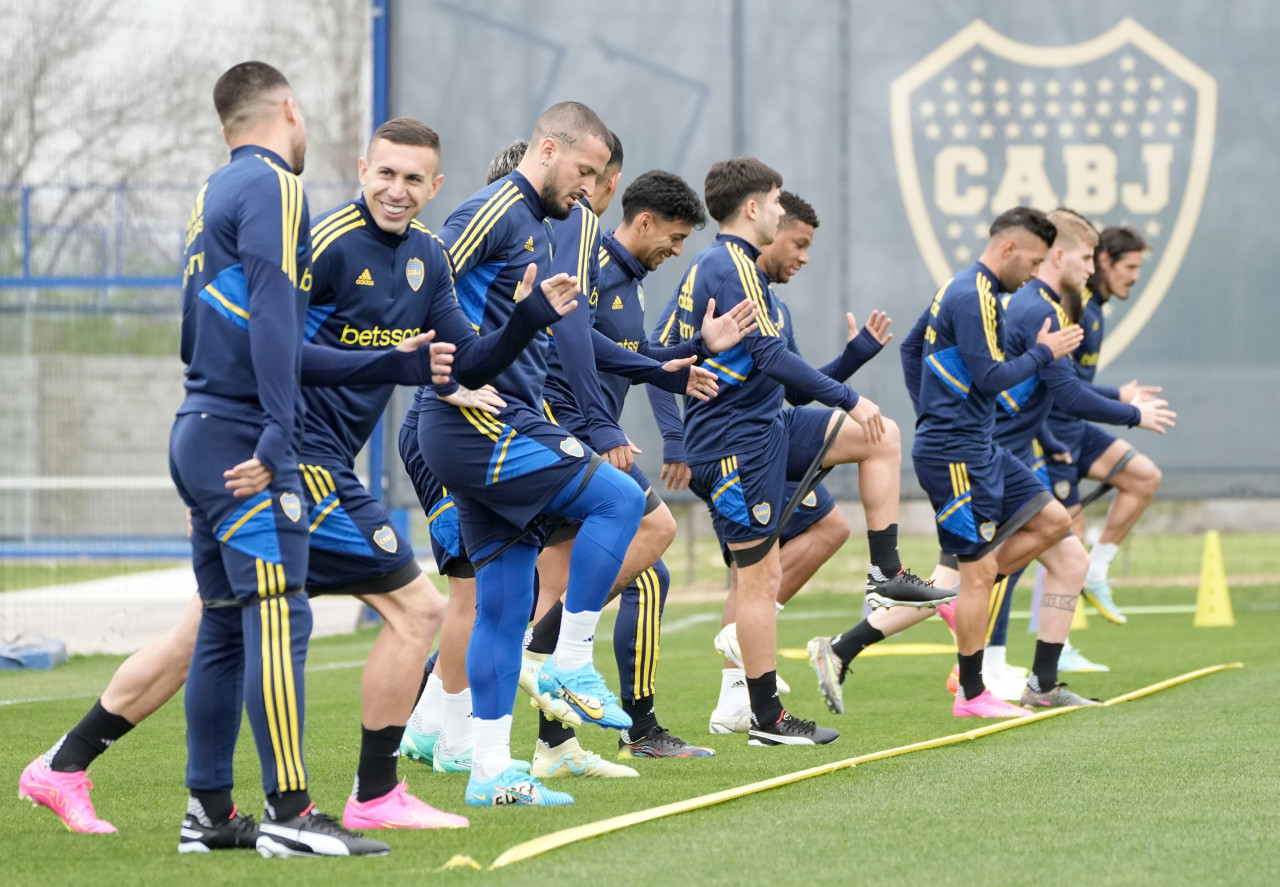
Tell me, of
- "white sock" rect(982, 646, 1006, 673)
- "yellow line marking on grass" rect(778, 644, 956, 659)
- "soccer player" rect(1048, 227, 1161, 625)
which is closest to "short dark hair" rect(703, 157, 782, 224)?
"white sock" rect(982, 646, 1006, 673)

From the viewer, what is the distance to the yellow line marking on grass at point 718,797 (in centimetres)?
364

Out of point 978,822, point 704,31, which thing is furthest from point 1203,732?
point 704,31

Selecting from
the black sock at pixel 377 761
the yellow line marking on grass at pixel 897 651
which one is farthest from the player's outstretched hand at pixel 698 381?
the yellow line marking on grass at pixel 897 651

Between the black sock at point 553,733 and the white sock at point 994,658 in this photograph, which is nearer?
the black sock at point 553,733

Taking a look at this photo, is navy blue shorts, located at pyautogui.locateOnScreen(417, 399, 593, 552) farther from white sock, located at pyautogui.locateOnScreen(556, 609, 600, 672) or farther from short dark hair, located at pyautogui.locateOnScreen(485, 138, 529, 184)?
short dark hair, located at pyautogui.locateOnScreen(485, 138, 529, 184)

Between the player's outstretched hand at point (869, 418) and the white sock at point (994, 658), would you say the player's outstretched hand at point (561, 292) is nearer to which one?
the player's outstretched hand at point (869, 418)

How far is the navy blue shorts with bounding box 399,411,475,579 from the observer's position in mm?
5328

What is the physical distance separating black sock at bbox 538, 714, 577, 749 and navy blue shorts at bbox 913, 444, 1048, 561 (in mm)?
2263

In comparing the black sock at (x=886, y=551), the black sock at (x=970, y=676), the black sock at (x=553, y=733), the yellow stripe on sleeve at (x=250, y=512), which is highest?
the yellow stripe on sleeve at (x=250, y=512)

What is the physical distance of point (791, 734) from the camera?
18.9ft

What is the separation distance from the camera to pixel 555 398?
568cm

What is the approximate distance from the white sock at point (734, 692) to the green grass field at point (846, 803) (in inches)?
6.0

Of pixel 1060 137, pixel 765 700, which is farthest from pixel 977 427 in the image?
pixel 1060 137

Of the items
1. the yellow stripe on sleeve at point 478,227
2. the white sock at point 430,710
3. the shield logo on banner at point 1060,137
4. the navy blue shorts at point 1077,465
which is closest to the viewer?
the yellow stripe on sleeve at point 478,227
